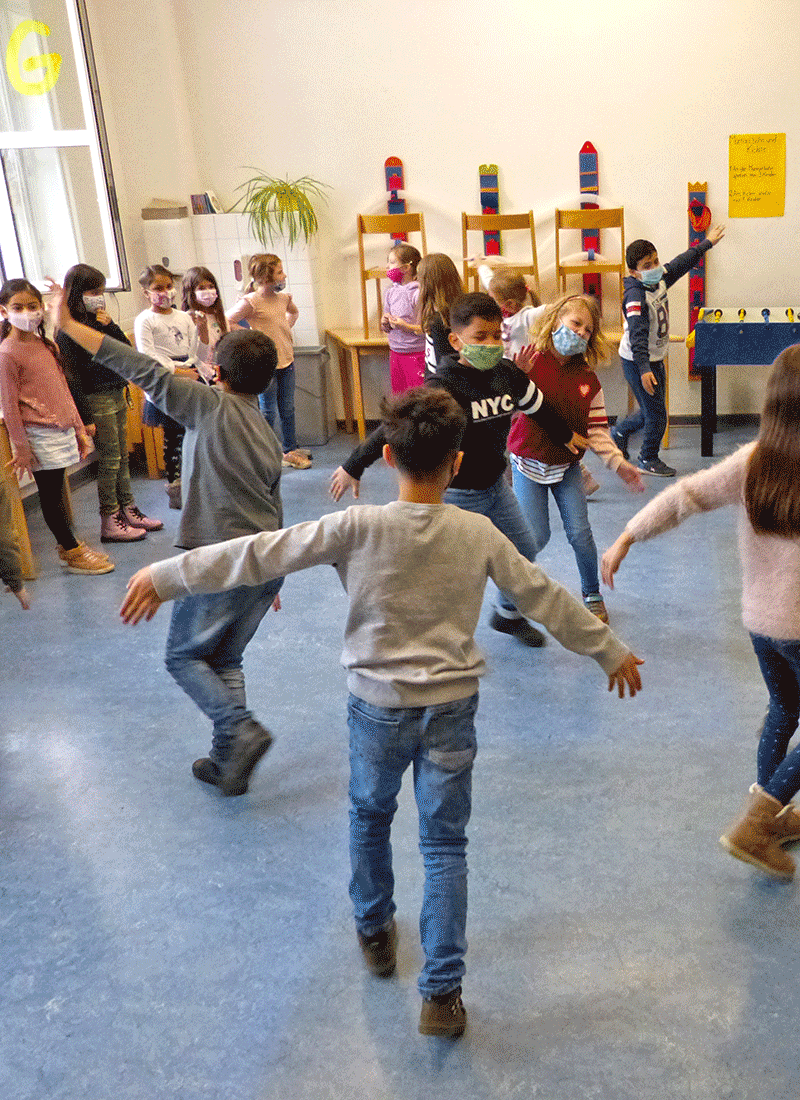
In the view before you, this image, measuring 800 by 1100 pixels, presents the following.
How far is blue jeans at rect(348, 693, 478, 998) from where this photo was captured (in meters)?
1.83

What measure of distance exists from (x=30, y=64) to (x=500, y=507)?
451 cm

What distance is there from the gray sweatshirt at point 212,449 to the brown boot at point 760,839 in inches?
54.7

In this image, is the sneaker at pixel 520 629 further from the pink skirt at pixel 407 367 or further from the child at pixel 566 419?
the pink skirt at pixel 407 367

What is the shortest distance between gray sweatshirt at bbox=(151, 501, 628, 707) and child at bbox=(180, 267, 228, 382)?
3478 mm

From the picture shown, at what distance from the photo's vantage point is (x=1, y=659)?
3.72 meters

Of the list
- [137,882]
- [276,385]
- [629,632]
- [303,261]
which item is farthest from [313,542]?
[303,261]

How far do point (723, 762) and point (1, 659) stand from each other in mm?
2501

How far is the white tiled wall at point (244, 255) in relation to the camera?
6.59 metres

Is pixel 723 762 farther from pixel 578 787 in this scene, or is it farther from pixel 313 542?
pixel 313 542

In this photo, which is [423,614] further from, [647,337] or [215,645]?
[647,337]

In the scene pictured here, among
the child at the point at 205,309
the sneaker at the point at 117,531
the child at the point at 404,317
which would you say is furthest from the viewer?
the child at the point at 404,317

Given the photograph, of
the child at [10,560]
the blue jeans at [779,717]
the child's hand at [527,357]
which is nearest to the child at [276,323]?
the child's hand at [527,357]

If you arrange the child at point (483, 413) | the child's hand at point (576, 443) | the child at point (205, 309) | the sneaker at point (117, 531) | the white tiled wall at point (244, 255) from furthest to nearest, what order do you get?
the white tiled wall at point (244, 255), the child at point (205, 309), the sneaker at point (117, 531), the child's hand at point (576, 443), the child at point (483, 413)

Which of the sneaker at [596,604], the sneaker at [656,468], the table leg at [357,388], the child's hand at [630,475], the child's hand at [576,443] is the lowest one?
the sneaker at [656,468]
